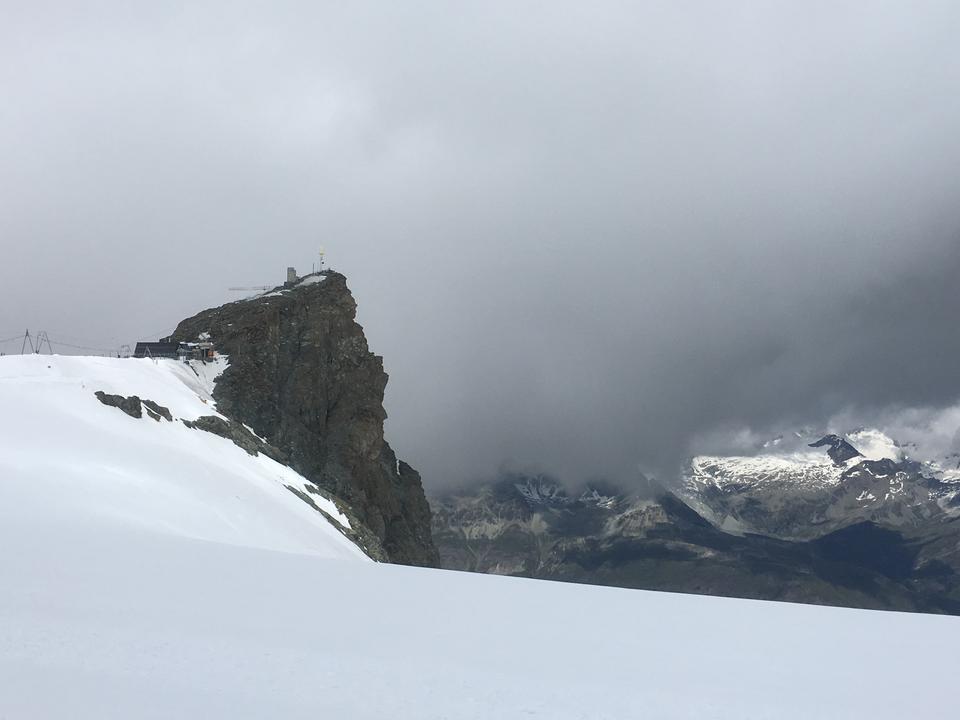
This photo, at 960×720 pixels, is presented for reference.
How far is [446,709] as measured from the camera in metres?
14.5

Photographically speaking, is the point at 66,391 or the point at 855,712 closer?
the point at 855,712

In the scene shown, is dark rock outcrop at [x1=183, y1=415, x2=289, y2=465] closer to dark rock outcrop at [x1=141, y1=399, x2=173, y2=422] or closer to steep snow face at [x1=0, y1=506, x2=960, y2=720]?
dark rock outcrop at [x1=141, y1=399, x2=173, y2=422]

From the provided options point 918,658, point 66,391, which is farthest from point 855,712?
point 66,391

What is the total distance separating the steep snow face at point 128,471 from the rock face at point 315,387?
24.2 m

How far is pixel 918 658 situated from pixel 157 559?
23530 mm

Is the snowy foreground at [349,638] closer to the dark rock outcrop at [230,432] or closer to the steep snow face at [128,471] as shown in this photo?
the steep snow face at [128,471]

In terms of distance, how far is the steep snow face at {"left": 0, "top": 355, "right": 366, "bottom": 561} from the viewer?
30891 millimetres

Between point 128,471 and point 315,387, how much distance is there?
70.5 m

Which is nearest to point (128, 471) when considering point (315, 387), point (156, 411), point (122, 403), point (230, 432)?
point (122, 403)

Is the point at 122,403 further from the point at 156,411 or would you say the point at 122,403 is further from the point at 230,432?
the point at 230,432

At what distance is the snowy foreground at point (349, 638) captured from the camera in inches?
555

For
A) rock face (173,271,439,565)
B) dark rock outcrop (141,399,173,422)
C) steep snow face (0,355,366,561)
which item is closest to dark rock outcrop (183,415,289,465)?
steep snow face (0,355,366,561)

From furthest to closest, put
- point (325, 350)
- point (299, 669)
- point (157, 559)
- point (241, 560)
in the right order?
point (325, 350)
point (241, 560)
point (157, 559)
point (299, 669)

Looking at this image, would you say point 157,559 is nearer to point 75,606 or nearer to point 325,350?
point 75,606
